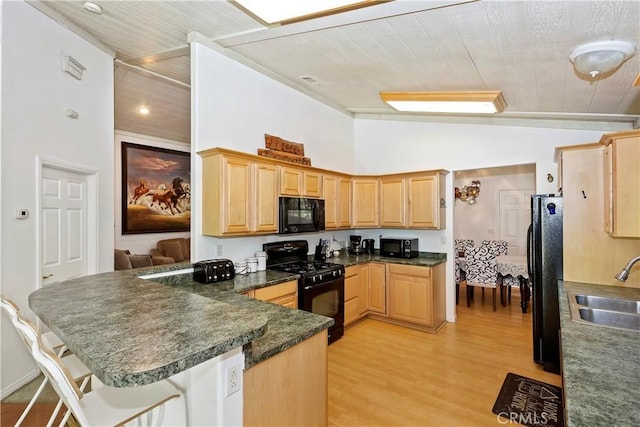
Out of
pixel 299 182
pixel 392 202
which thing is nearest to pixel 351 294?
pixel 392 202

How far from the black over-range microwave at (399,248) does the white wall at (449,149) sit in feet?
0.86

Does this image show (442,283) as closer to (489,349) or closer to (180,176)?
(489,349)

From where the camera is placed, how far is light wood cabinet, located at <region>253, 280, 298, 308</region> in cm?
291

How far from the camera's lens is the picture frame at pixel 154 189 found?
20.2ft

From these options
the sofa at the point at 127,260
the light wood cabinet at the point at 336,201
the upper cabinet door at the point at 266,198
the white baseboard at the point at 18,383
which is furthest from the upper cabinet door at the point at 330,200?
the sofa at the point at 127,260

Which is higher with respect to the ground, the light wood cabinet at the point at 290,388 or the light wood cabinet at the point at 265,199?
the light wood cabinet at the point at 265,199

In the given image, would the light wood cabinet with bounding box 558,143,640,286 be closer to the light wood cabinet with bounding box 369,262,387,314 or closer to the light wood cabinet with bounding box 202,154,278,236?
the light wood cabinet with bounding box 369,262,387,314

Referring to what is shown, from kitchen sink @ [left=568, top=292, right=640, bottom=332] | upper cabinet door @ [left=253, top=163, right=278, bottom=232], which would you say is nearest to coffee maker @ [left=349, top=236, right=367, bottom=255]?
upper cabinet door @ [left=253, top=163, right=278, bottom=232]

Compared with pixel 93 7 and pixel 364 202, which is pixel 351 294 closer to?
pixel 364 202

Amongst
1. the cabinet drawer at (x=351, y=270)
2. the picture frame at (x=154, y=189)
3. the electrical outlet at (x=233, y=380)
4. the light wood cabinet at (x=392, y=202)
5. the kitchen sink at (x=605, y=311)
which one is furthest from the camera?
the picture frame at (x=154, y=189)

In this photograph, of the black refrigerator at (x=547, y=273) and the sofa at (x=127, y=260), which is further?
the sofa at (x=127, y=260)

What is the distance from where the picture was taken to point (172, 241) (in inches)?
261

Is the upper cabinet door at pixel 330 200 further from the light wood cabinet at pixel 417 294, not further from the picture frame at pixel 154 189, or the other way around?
the picture frame at pixel 154 189

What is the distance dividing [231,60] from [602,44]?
3117 millimetres
